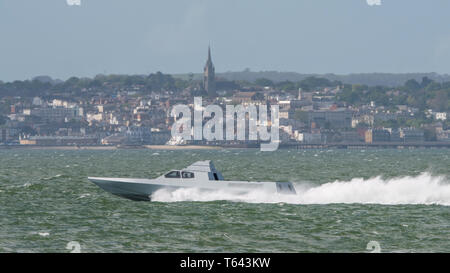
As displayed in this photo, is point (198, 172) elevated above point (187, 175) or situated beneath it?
elevated above

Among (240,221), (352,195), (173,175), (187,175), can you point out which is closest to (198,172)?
(187,175)

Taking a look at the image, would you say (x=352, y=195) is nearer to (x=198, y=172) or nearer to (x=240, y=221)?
(x=198, y=172)

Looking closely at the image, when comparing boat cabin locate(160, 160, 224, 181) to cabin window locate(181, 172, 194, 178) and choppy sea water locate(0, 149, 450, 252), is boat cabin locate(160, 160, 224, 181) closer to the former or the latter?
cabin window locate(181, 172, 194, 178)

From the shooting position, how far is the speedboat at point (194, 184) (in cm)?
4031

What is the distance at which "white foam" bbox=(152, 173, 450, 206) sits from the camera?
40812 millimetres

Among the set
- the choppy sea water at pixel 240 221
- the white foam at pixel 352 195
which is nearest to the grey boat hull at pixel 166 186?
the white foam at pixel 352 195

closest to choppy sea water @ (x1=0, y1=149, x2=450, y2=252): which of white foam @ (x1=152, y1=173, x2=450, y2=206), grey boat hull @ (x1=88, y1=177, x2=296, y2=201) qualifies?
white foam @ (x1=152, y1=173, x2=450, y2=206)

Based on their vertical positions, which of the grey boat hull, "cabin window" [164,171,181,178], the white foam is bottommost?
the white foam

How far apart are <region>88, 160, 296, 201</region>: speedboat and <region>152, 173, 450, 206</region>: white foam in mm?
229

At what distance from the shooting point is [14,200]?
152ft

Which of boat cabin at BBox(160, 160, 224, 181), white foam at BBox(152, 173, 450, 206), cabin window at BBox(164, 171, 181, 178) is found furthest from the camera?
white foam at BBox(152, 173, 450, 206)

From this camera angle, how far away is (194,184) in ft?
134

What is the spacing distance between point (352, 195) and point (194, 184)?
27.6 ft
